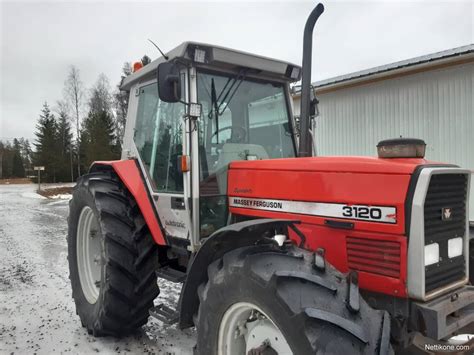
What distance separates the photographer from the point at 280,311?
1.88m

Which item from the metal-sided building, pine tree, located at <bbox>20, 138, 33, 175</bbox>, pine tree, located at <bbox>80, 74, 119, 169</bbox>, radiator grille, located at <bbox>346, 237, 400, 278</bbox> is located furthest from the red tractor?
pine tree, located at <bbox>20, 138, 33, 175</bbox>

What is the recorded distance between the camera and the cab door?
320 centimetres

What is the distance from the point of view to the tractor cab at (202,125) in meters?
2.98

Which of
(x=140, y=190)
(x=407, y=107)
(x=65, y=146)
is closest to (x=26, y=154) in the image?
(x=65, y=146)

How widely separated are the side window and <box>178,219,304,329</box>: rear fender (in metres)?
0.85

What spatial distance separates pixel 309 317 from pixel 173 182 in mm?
1840

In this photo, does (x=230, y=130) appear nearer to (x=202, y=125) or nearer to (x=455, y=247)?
(x=202, y=125)

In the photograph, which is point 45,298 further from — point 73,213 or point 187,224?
point 187,224

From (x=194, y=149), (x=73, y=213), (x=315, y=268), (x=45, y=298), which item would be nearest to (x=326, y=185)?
(x=315, y=268)

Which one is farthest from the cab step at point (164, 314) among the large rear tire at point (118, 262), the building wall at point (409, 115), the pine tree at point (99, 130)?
the pine tree at point (99, 130)

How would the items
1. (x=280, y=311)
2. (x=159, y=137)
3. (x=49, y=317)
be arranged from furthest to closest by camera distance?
(x=49, y=317) < (x=159, y=137) < (x=280, y=311)

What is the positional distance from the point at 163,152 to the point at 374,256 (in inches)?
79.0

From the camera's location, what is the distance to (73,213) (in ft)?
13.4

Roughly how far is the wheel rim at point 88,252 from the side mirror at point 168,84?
1.84 m
